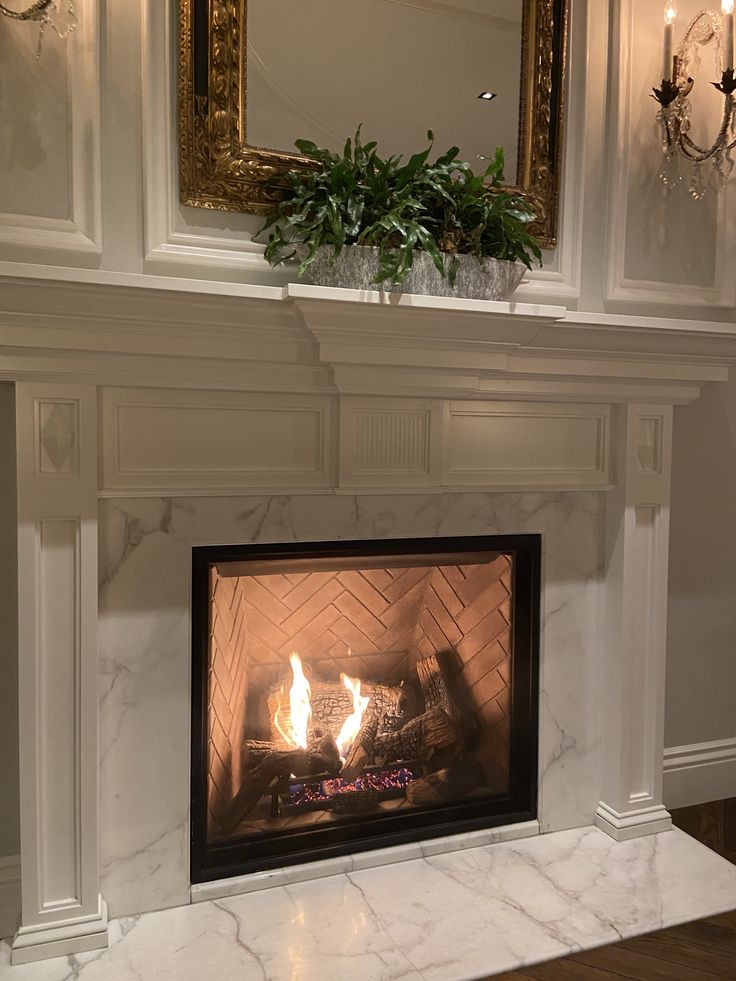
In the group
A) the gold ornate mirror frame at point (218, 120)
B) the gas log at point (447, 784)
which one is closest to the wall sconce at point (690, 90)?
the gold ornate mirror frame at point (218, 120)

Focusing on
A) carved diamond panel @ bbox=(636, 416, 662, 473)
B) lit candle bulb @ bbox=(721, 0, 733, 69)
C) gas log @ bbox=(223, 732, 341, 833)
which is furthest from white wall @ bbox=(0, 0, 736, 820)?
gas log @ bbox=(223, 732, 341, 833)

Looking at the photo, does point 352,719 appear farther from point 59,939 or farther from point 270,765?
point 59,939

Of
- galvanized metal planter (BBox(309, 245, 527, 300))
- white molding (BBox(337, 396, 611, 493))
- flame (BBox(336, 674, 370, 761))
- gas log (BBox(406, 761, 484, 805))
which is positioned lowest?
gas log (BBox(406, 761, 484, 805))

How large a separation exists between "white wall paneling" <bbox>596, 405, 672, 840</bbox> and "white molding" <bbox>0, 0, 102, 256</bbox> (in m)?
1.46

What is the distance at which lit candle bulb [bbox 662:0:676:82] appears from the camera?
7.00 ft

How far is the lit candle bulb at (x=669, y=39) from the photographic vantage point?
7.00 ft

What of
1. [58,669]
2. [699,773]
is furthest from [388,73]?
[699,773]

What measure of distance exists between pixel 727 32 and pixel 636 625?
5.36ft

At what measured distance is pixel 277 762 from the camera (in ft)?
7.00

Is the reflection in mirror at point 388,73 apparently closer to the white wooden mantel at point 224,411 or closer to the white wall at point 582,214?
the white wall at point 582,214

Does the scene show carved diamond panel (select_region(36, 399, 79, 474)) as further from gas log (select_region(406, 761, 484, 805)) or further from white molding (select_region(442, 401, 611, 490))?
gas log (select_region(406, 761, 484, 805))

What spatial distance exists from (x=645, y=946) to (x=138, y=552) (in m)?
1.50

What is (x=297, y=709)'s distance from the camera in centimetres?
217

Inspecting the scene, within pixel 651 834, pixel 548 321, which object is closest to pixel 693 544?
pixel 651 834
